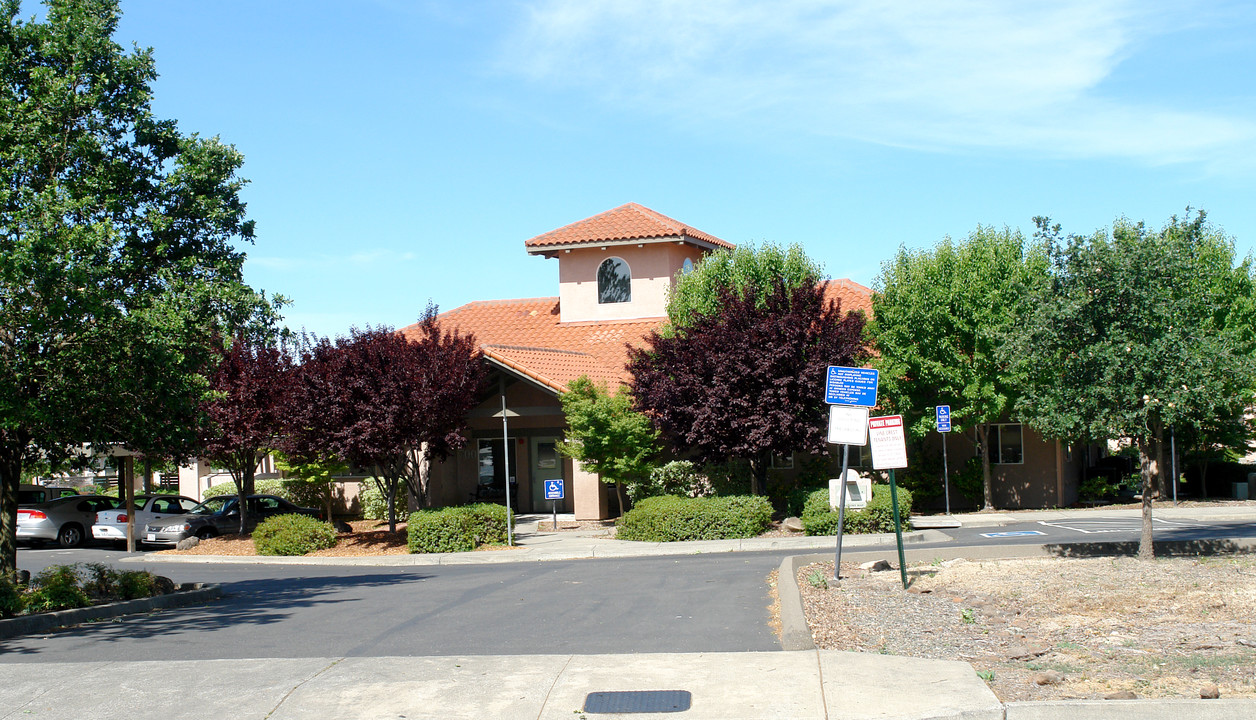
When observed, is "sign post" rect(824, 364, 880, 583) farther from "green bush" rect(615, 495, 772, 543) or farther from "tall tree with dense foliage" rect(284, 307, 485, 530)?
"tall tree with dense foliage" rect(284, 307, 485, 530)

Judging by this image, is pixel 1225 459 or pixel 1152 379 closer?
pixel 1152 379

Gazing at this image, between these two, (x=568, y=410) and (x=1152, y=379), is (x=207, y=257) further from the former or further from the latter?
(x=1152, y=379)

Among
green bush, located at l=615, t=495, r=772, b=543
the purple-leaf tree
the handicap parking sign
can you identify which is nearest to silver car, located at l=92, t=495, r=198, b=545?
the purple-leaf tree

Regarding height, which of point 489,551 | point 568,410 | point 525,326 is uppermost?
point 525,326

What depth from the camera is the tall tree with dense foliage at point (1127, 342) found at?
44.4 feet

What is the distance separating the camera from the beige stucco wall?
32.3 m

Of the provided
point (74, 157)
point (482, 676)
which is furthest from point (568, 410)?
point (482, 676)

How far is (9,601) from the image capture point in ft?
35.8

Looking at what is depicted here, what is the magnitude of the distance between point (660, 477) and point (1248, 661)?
18.1m

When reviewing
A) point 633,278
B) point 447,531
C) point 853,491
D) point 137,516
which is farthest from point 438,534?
point 633,278

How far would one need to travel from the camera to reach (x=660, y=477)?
999 inches

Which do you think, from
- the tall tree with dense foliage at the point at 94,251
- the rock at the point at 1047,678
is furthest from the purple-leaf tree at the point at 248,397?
the rock at the point at 1047,678

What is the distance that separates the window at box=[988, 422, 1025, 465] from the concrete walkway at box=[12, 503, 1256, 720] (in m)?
20.7

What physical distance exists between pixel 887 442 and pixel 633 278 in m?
20.8
